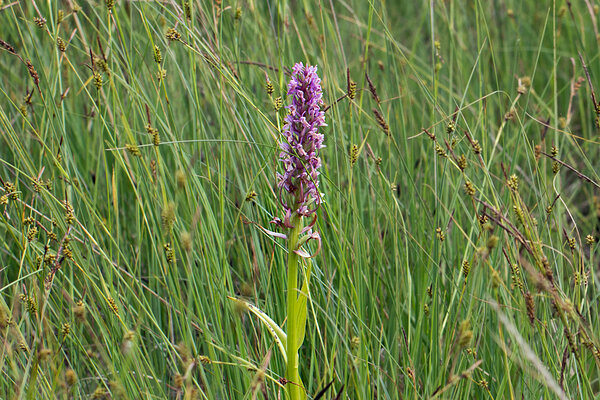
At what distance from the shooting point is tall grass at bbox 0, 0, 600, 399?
6.24ft

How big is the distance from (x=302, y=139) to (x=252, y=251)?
1092mm

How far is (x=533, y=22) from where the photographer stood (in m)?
4.76

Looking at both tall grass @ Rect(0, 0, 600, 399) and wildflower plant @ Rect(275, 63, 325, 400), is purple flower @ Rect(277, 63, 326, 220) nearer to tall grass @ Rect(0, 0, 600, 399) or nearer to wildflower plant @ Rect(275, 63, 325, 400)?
wildflower plant @ Rect(275, 63, 325, 400)

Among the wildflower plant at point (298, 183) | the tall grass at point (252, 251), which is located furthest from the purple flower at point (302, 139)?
the tall grass at point (252, 251)

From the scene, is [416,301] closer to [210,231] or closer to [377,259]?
[377,259]

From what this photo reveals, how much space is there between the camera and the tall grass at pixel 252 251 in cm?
Result: 190

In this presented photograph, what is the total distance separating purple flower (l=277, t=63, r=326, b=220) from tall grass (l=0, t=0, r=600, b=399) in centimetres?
28

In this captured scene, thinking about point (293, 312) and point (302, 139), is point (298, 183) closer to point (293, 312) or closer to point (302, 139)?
point (302, 139)

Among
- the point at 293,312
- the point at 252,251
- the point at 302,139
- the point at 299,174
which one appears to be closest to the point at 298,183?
the point at 299,174

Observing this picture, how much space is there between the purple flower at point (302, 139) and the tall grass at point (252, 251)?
283 mm

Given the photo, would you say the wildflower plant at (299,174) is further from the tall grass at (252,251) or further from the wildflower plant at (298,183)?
the tall grass at (252,251)

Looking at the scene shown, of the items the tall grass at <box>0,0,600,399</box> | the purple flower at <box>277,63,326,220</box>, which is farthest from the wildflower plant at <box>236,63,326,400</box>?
the tall grass at <box>0,0,600,399</box>

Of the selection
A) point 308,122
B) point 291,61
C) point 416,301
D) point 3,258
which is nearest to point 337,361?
point 416,301

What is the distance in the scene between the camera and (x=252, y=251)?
2717mm
